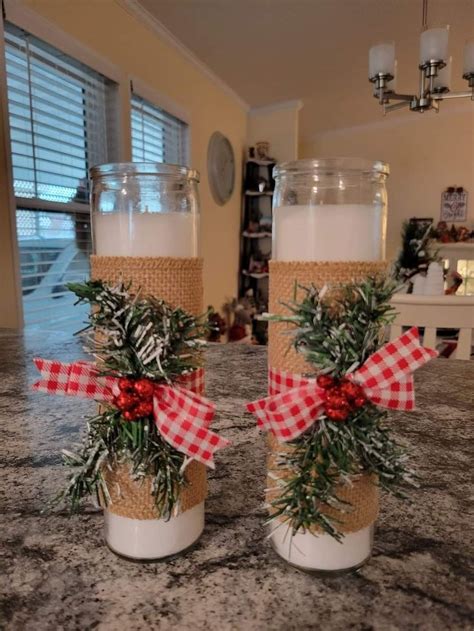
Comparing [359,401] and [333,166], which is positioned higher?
[333,166]

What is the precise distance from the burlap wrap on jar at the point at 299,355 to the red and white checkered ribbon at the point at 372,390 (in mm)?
31

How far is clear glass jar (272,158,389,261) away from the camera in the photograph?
0.35 metres

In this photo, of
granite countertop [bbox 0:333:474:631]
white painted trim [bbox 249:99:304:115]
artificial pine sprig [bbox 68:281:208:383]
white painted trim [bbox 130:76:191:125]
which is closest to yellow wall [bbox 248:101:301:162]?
white painted trim [bbox 249:99:304:115]

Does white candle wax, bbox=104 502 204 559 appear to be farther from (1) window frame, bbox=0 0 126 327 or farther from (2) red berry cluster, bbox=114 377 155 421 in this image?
(1) window frame, bbox=0 0 126 327

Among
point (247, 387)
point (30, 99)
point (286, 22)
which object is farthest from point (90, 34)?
point (247, 387)

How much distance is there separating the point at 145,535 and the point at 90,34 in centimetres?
228

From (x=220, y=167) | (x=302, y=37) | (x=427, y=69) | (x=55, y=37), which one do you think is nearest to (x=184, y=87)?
(x=220, y=167)

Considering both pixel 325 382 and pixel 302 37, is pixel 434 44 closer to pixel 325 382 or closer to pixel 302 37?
pixel 302 37

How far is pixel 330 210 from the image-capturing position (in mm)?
348

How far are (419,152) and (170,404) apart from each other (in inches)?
192

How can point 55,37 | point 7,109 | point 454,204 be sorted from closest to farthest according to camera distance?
point 7,109 < point 55,37 < point 454,204

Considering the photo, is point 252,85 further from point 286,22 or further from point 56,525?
point 56,525

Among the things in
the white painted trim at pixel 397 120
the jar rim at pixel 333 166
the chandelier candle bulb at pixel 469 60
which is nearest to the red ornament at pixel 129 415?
the jar rim at pixel 333 166

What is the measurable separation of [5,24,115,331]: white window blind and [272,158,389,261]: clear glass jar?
140 centimetres
